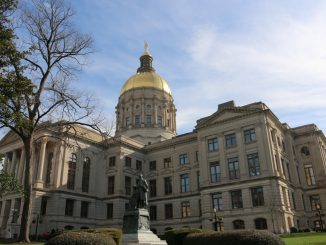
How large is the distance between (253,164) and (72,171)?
2709 centimetres

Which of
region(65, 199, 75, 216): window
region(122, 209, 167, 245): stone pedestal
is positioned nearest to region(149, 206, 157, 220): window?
region(65, 199, 75, 216): window

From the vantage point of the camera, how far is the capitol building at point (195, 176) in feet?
139

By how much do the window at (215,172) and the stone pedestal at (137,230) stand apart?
26.3 meters

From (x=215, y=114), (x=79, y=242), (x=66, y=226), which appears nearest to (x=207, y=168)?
(x=215, y=114)

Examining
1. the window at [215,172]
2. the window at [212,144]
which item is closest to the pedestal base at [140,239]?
the window at [215,172]

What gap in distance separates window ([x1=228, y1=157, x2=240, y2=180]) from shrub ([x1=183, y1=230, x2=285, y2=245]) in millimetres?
27869

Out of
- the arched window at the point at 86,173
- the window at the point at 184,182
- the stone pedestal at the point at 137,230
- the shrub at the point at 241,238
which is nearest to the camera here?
the shrub at the point at 241,238

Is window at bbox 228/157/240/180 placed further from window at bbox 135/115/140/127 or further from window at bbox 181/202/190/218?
window at bbox 135/115/140/127

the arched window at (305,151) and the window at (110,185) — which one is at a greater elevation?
the arched window at (305,151)

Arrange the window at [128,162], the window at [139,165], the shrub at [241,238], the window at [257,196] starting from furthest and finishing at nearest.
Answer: the window at [139,165] < the window at [128,162] < the window at [257,196] < the shrub at [241,238]

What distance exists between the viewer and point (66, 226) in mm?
46250

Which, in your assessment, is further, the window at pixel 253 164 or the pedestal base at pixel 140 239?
the window at pixel 253 164

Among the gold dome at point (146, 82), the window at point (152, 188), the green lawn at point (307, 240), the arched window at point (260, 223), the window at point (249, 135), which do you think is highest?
the gold dome at point (146, 82)

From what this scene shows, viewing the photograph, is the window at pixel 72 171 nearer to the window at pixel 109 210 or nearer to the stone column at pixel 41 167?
the stone column at pixel 41 167
